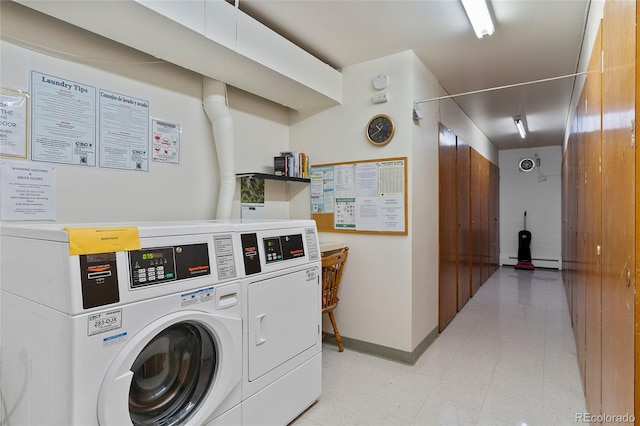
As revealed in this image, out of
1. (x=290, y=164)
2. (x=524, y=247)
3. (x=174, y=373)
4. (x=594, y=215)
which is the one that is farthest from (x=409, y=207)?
(x=524, y=247)

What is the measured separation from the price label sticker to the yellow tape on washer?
0.22 m

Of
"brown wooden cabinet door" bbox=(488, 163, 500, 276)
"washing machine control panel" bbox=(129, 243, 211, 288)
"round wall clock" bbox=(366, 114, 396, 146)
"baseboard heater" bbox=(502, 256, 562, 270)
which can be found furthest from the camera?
"baseboard heater" bbox=(502, 256, 562, 270)

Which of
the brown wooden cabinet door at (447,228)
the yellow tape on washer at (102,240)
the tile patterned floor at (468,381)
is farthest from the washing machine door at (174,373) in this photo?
the brown wooden cabinet door at (447,228)

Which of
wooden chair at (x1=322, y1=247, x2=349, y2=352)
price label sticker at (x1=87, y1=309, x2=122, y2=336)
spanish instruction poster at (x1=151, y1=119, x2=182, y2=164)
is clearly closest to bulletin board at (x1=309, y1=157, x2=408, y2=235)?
wooden chair at (x1=322, y1=247, x2=349, y2=352)

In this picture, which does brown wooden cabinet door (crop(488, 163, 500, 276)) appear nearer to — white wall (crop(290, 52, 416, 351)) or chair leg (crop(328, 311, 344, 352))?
white wall (crop(290, 52, 416, 351))

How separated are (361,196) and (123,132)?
1.91 m

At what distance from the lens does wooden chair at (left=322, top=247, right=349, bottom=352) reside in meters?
2.83

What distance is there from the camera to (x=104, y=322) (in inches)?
47.1

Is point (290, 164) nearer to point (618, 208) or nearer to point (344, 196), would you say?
point (344, 196)

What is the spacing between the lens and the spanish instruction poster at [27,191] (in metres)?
1.67

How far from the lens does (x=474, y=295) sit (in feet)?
16.5

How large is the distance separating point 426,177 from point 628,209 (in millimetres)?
2169

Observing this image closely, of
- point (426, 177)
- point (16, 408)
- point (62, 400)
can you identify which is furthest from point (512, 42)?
Answer: point (16, 408)

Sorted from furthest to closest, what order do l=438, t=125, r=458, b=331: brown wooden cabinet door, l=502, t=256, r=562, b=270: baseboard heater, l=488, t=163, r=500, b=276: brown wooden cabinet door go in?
l=502, t=256, r=562, b=270: baseboard heater → l=488, t=163, r=500, b=276: brown wooden cabinet door → l=438, t=125, r=458, b=331: brown wooden cabinet door
